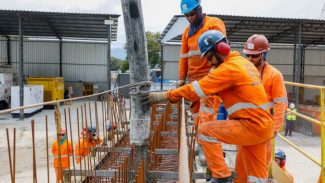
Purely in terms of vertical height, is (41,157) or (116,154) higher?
(116,154)

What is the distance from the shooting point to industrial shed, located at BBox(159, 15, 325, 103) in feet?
62.4

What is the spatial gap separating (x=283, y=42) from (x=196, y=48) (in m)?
23.6

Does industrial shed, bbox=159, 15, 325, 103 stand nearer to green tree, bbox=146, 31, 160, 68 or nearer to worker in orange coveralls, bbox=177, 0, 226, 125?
worker in orange coveralls, bbox=177, 0, 226, 125

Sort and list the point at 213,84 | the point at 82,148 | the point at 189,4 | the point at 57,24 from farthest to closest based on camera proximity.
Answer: the point at 57,24 → the point at 82,148 → the point at 189,4 → the point at 213,84

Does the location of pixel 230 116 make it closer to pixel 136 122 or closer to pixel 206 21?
pixel 136 122

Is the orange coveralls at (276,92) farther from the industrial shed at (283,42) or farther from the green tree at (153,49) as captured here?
the green tree at (153,49)

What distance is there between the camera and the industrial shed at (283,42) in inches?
749

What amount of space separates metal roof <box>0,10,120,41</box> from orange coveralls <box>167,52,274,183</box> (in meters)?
17.2

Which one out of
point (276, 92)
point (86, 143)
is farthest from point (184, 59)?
point (86, 143)

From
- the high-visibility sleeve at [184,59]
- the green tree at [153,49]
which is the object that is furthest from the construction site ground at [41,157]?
the green tree at [153,49]

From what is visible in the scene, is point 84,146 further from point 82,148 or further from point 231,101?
point 231,101

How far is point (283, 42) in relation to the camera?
2552 cm

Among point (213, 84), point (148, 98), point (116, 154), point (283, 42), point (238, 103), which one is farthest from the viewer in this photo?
point (283, 42)

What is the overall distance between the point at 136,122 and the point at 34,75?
26332mm
